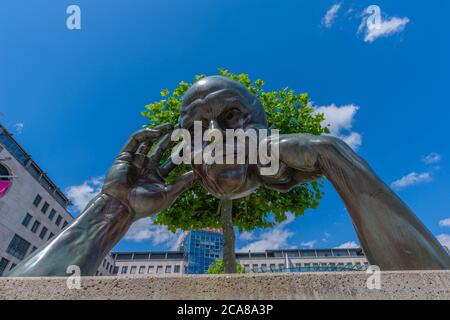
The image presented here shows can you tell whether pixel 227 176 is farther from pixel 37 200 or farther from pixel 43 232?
pixel 43 232

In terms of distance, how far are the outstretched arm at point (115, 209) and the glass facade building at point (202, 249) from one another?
62.2 meters

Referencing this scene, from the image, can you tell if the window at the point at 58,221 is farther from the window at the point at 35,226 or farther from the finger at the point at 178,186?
the finger at the point at 178,186

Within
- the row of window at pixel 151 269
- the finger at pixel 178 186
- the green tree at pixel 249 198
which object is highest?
the row of window at pixel 151 269

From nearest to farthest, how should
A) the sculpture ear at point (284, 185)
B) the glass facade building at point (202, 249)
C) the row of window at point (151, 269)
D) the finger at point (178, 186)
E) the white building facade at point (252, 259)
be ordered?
the sculpture ear at point (284, 185), the finger at point (178, 186), the glass facade building at point (202, 249), the white building facade at point (252, 259), the row of window at point (151, 269)

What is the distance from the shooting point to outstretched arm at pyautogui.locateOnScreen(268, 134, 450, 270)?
1461 mm

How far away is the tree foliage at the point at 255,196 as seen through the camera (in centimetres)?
828

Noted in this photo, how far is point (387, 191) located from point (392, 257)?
386 mm

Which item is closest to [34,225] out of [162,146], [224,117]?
[162,146]

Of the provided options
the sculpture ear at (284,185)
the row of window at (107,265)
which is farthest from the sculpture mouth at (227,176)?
the row of window at (107,265)

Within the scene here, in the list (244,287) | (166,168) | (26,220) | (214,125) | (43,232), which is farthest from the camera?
(43,232)

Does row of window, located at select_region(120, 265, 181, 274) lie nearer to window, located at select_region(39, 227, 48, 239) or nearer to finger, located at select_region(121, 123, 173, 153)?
window, located at select_region(39, 227, 48, 239)

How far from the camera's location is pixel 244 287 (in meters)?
1.26

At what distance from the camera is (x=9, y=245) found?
28.5 m

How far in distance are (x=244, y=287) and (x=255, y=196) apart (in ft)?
23.8
